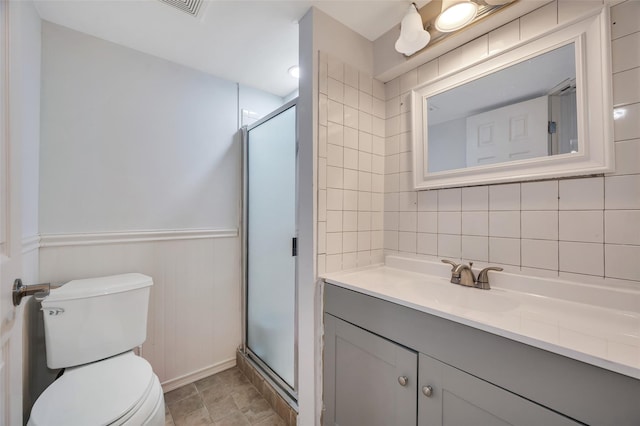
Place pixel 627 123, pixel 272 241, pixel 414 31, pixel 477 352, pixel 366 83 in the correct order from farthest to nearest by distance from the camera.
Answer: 1. pixel 272 241
2. pixel 366 83
3. pixel 414 31
4. pixel 627 123
5. pixel 477 352

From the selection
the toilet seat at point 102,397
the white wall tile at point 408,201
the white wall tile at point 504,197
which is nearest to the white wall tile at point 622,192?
the white wall tile at point 504,197

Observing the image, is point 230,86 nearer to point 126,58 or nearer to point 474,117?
point 126,58

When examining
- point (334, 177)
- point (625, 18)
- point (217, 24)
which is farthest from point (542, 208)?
point (217, 24)

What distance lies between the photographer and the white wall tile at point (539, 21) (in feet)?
3.21

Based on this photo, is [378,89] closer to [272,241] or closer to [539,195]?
[539,195]

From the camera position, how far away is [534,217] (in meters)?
1.03

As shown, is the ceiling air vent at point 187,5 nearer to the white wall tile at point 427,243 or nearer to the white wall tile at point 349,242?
the white wall tile at point 349,242

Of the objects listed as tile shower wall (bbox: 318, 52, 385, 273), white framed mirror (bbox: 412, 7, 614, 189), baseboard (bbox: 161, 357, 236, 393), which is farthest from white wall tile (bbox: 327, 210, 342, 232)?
baseboard (bbox: 161, 357, 236, 393)

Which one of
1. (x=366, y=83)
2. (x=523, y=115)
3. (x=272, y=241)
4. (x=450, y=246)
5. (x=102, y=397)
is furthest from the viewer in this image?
(x=272, y=241)

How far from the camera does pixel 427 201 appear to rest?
4.49 feet

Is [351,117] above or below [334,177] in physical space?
above

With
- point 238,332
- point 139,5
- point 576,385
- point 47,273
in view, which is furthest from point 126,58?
point 576,385

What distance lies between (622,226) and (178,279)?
2.16m

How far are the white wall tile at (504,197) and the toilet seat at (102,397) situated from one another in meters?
1.63
